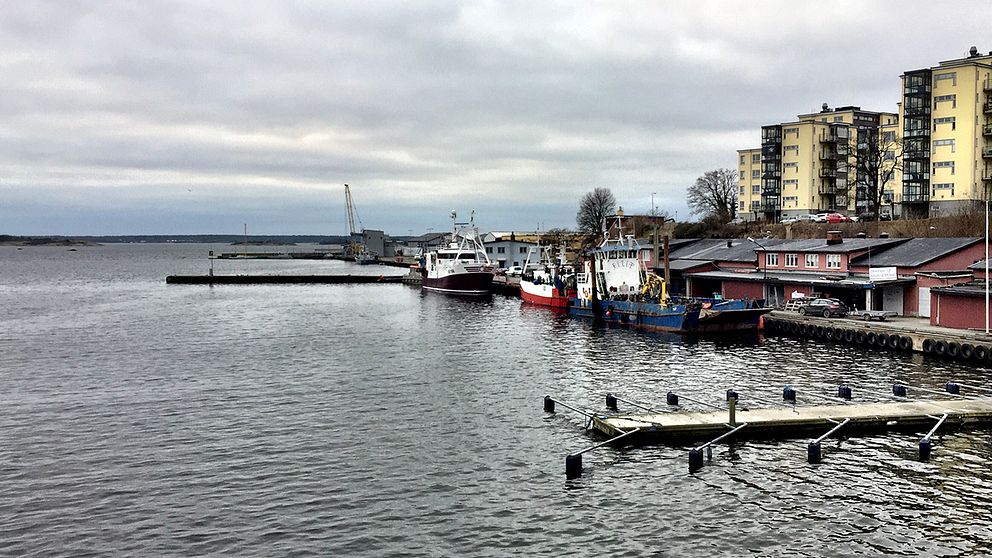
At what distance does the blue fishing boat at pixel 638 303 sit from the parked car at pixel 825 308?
127 inches

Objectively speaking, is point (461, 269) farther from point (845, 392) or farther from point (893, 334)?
point (845, 392)

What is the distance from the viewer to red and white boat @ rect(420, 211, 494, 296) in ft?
365

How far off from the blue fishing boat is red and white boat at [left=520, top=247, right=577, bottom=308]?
2929mm

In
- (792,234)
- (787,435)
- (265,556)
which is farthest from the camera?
(792,234)

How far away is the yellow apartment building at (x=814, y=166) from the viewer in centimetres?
12225

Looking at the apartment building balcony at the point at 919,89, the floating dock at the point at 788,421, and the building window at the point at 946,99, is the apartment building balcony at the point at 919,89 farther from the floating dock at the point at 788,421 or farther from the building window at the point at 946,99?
the floating dock at the point at 788,421

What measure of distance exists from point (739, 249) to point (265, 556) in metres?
71.0

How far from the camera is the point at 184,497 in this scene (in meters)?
25.8

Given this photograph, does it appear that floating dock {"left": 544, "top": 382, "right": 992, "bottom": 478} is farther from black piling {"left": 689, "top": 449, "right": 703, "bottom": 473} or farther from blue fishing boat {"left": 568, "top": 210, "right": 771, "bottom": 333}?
blue fishing boat {"left": 568, "top": 210, "right": 771, "bottom": 333}

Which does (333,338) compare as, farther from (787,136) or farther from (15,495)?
(787,136)

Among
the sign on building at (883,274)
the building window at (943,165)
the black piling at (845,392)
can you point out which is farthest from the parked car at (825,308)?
the building window at (943,165)

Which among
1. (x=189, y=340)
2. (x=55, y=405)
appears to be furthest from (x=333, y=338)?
(x=55, y=405)

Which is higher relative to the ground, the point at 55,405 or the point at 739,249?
the point at 739,249

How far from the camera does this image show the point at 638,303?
68750 mm
